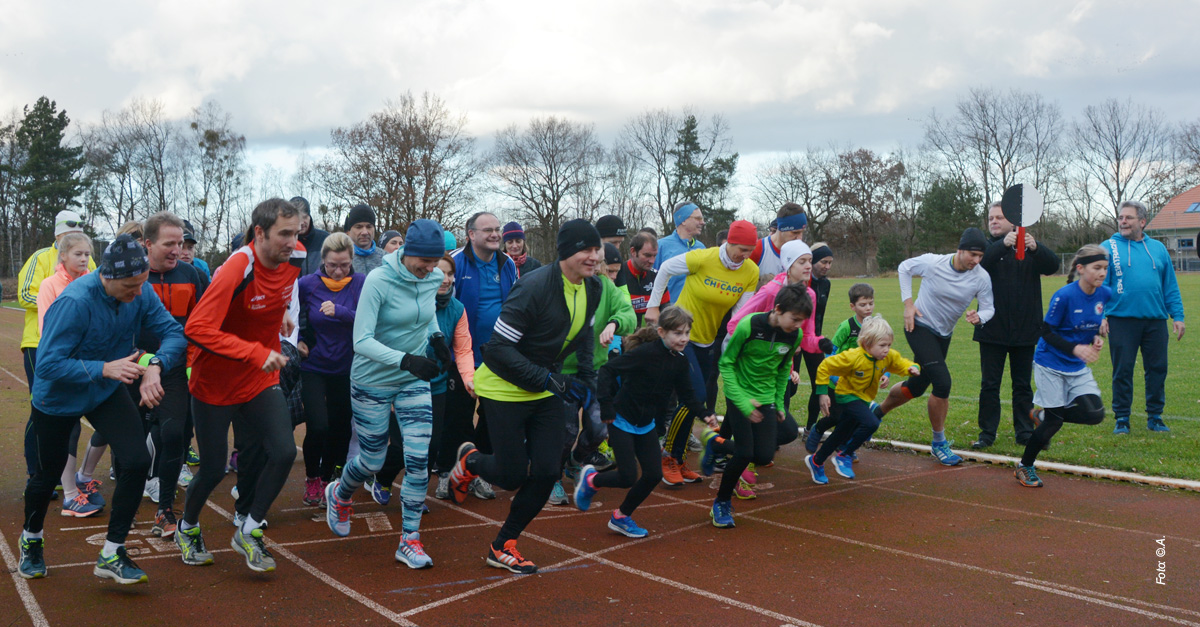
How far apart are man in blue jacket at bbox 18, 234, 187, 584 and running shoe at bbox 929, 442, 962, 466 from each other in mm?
6406

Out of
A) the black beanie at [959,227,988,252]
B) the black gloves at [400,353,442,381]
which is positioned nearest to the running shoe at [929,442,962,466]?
the black beanie at [959,227,988,252]

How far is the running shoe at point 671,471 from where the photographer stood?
7215 millimetres

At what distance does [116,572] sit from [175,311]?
6.78 feet

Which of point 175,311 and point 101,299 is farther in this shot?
point 175,311

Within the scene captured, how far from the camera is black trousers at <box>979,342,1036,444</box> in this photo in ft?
27.1

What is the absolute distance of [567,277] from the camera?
4973mm

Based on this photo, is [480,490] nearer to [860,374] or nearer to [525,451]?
[525,451]

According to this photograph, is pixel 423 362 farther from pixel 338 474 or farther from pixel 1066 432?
pixel 1066 432

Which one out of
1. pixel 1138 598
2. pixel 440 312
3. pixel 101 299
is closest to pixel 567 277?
pixel 440 312

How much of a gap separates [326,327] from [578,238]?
2310mm

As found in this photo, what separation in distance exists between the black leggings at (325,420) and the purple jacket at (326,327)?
76mm

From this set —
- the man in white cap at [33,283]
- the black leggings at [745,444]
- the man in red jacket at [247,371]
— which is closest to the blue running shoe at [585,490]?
the black leggings at [745,444]

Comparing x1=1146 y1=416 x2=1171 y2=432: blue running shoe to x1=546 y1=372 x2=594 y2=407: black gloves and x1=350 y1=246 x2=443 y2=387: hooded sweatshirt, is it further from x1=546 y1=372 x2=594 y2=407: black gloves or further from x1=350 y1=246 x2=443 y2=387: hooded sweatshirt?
x1=350 y1=246 x2=443 y2=387: hooded sweatshirt

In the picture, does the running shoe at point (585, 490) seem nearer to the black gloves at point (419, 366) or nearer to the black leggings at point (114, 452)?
the black gloves at point (419, 366)
